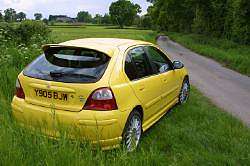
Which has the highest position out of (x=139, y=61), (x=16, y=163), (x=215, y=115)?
(x=139, y=61)

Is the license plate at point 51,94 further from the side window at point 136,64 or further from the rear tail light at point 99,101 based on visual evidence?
the side window at point 136,64

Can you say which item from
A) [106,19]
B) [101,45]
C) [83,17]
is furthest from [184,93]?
[83,17]

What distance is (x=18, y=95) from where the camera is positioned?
5891 mm

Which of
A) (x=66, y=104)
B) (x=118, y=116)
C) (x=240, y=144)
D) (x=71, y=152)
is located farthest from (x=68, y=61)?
(x=240, y=144)

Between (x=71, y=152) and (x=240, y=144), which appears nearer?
(x=71, y=152)

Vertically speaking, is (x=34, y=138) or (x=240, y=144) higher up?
(x=34, y=138)

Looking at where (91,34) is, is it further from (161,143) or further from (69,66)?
(69,66)

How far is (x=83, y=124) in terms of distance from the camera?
5156 millimetres

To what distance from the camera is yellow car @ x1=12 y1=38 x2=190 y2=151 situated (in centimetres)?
523

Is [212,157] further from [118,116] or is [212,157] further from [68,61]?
[68,61]

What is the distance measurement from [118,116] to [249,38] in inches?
889

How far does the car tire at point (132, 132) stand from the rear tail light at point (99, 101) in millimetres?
436

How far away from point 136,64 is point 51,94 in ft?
5.13

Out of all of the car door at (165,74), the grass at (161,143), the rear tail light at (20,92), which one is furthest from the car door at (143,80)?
the rear tail light at (20,92)
